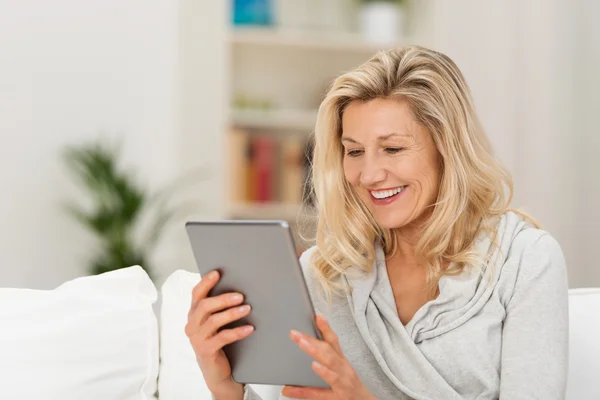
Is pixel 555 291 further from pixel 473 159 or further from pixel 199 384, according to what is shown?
pixel 199 384

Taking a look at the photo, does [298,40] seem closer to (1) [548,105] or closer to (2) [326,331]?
(1) [548,105]

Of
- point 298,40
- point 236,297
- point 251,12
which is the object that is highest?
point 251,12

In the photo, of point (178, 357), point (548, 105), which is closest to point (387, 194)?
point (178, 357)

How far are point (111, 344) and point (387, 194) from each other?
59cm

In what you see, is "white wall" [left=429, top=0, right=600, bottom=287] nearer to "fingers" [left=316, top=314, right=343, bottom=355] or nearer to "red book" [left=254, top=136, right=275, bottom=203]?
"red book" [left=254, top=136, right=275, bottom=203]

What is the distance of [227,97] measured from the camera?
4152 mm

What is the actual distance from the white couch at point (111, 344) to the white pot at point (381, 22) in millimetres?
2804

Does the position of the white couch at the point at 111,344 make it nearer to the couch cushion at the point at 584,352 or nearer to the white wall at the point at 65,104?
the couch cushion at the point at 584,352

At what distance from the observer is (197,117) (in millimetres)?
4102

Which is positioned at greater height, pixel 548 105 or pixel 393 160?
pixel 393 160

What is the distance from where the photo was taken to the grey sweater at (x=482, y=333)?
1.42m

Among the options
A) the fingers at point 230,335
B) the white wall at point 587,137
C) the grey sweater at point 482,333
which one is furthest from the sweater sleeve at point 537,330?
the white wall at point 587,137

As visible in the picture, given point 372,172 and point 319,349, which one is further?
point 372,172

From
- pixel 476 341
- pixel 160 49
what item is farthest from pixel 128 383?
pixel 160 49
